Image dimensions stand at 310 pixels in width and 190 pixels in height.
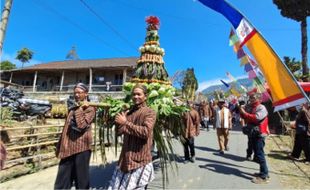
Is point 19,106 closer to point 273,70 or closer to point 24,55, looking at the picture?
point 273,70

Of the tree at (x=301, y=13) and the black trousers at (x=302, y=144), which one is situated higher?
the tree at (x=301, y=13)

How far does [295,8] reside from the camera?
21.0 metres

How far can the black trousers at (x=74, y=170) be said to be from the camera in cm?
360

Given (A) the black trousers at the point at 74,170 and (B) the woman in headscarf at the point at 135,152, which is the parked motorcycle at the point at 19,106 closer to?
(A) the black trousers at the point at 74,170

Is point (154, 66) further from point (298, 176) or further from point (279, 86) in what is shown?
point (298, 176)

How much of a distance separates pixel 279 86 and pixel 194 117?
12.4 feet

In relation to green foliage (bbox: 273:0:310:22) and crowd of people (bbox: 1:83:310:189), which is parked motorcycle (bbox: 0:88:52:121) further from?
green foliage (bbox: 273:0:310:22)

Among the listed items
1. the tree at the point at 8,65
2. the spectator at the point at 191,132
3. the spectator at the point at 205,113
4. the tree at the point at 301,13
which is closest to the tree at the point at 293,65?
the tree at the point at 301,13

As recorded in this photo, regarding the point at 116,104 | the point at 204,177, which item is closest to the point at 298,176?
the point at 204,177

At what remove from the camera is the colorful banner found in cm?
403

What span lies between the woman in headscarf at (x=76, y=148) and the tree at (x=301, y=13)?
A: 20512mm

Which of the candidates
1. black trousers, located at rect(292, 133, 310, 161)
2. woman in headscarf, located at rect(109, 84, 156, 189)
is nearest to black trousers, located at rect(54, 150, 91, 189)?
woman in headscarf, located at rect(109, 84, 156, 189)

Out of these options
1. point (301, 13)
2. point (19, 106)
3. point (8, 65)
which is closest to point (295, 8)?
point (301, 13)

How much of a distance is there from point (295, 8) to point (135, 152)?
72.6 ft
